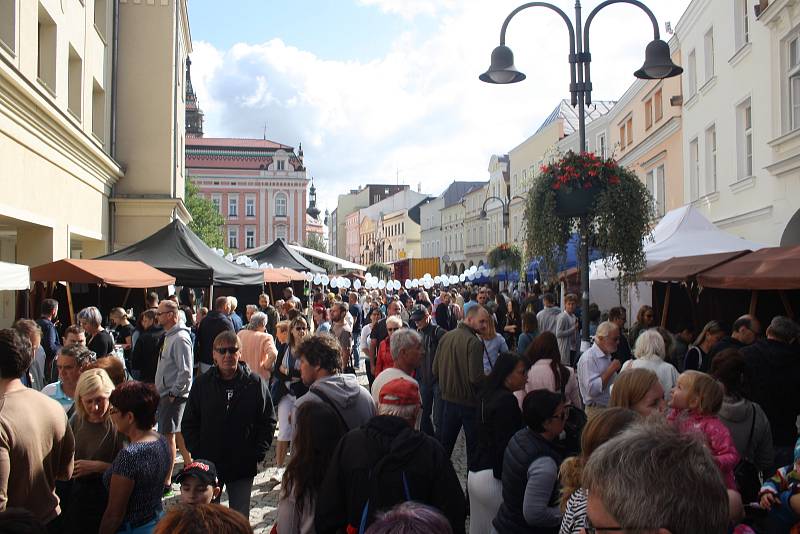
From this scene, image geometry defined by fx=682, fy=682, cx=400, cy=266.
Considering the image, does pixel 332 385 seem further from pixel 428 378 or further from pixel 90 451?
pixel 428 378

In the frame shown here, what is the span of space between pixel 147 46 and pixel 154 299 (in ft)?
40.5

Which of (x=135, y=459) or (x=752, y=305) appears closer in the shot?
(x=135, y=459)

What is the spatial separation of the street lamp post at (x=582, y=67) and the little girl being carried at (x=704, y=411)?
12.5ft

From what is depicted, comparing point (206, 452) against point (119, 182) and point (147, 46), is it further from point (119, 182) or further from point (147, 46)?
point (147, 46)

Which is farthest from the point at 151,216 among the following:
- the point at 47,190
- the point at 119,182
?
the point at 47,190

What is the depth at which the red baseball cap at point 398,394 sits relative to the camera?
353cm

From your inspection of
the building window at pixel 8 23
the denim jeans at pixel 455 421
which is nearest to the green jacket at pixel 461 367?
the denim jeans at pixel 455 421

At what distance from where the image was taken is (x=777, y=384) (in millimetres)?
5469

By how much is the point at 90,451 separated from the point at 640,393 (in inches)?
129

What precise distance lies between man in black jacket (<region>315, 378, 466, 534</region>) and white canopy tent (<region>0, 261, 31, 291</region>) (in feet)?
19.2

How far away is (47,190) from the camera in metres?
12.6

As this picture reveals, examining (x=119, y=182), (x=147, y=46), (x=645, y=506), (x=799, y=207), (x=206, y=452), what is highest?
(x=147, y=46)

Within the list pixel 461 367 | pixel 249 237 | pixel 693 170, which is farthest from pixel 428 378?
pixel 249 237

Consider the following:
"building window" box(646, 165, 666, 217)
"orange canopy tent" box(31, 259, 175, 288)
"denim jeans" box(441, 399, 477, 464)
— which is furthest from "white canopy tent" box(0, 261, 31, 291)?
"building window" box(646, 165, 666, 217)
